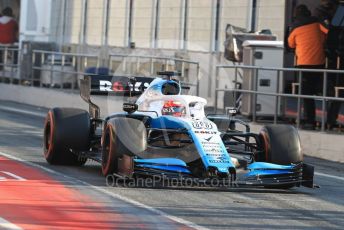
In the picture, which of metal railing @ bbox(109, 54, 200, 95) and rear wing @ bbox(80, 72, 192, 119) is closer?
rear wing @ bbox(80, 72, 192, 119)

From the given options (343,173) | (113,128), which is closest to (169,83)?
(113,128)

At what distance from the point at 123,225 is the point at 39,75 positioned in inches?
812

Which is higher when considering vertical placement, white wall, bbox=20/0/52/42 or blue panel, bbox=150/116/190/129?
white wall, bbox=20/0/52/42

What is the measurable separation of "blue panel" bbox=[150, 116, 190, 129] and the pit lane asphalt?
0.79 m

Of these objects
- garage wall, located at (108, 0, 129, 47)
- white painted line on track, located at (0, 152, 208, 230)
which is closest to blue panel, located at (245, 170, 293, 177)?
white painted line on track, located at (0, 152, 208, 230)

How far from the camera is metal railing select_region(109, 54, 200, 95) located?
80.1ft

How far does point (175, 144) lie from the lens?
11.8 meters

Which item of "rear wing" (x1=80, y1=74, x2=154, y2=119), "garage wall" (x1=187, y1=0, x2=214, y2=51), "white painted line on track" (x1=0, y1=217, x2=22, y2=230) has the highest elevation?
"garage wall" (x1=187, y1=0, x2=214, y2=51)

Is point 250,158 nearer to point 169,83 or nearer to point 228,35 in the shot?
point 169,83

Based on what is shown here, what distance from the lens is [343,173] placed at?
14547mm

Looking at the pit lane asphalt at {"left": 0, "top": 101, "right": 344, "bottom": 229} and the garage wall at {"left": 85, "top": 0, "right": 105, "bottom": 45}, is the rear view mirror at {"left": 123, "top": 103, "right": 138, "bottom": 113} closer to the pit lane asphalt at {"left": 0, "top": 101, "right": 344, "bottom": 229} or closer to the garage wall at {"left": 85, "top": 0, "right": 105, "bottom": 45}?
the pit lane asphalt at {"left": 0, "top": 101, "right": 344, "bottom": 229}

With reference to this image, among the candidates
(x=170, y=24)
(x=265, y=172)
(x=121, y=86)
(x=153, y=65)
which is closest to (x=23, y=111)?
(x=153, y=65)

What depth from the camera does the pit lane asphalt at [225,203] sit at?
31.2 ft

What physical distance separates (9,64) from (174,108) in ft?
62.6
